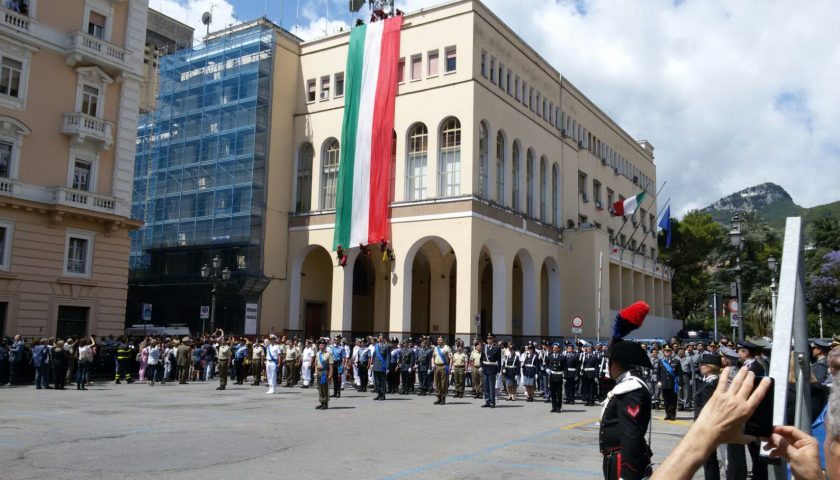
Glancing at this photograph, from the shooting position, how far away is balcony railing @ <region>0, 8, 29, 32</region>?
1102 inches

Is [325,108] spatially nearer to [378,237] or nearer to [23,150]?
[378,237]

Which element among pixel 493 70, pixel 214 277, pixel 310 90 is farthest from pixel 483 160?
pixel 214 277

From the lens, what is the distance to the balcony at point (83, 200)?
2944 cm

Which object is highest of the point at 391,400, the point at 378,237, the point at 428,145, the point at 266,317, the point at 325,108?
the point at 325,108

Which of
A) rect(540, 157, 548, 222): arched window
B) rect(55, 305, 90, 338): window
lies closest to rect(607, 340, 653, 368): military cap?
rect(55, 305, 90, 338): window

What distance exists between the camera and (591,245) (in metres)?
44.0

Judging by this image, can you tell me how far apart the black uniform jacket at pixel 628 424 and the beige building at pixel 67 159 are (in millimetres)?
28380

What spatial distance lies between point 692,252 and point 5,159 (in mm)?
60653

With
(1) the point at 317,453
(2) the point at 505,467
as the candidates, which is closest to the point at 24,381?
(1) the point at 317,453

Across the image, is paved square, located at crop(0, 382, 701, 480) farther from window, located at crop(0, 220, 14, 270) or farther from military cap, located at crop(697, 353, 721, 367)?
window, located at crop(0, 220, 14, 270)

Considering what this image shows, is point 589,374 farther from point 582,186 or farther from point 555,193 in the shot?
point 582,186

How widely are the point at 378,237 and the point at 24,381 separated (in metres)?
17.2

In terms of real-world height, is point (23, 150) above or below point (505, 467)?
above

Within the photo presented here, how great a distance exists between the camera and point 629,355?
539 cm
